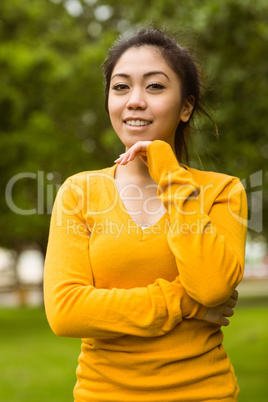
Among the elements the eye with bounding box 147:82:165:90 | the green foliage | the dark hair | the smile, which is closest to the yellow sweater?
the smile

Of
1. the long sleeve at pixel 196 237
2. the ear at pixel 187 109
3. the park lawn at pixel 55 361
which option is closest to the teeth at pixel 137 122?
the long sleeve at pixel 196 237

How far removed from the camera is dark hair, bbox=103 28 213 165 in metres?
2.35

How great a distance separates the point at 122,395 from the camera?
212 cm

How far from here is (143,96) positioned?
2.25 meters

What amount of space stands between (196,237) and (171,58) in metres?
0.75

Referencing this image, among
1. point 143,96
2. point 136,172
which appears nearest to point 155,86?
point 143,96

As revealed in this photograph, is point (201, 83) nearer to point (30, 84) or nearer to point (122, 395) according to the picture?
point (122, 395)

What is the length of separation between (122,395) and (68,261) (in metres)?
0.52

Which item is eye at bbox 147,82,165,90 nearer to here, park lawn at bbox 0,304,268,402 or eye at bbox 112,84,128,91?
eye at bbox 112,84,128,91

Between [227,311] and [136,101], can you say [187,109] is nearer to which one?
[136,101]

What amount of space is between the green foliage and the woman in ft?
1.67

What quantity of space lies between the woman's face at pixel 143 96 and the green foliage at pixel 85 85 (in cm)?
40

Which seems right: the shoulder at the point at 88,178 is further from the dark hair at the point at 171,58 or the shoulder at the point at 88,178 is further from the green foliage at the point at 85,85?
the green foliage at the point at 85,85

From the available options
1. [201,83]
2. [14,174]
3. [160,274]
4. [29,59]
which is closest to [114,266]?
[160,274]
